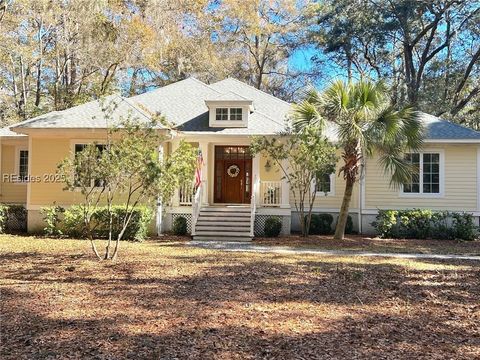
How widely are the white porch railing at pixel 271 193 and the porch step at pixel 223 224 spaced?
31.5 inches

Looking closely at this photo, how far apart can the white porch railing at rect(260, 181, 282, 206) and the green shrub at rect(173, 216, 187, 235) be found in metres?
2.92

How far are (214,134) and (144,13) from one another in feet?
44.1

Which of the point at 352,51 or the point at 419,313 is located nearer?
the point at 419,313

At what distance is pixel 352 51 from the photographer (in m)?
29.4

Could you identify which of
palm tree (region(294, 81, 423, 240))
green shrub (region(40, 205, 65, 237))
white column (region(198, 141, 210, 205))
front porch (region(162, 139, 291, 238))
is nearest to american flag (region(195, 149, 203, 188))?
front porch (region(162, 139, 291, 238))

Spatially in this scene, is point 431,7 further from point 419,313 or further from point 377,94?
point 419,313

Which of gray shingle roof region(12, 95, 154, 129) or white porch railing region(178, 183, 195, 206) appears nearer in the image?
gray shingle roof region(12, 95, 154, 129)

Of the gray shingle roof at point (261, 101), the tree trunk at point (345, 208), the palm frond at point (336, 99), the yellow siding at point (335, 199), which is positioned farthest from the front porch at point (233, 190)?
the palm frond at point (336, 99)

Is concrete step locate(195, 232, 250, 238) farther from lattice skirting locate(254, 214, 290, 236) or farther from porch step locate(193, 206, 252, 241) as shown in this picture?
lattice skirting locate(254, 214, 290, 236)

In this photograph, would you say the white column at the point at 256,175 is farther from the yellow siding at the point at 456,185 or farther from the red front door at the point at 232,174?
the yellow siding at the point at 456,185

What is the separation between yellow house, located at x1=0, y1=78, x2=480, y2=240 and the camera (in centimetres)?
1490

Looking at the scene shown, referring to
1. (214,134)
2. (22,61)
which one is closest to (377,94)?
(214,134)

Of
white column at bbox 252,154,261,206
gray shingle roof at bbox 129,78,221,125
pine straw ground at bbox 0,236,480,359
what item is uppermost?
gray shingle roof at bbox 129,78,221,125

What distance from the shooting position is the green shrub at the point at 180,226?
15008 mm
